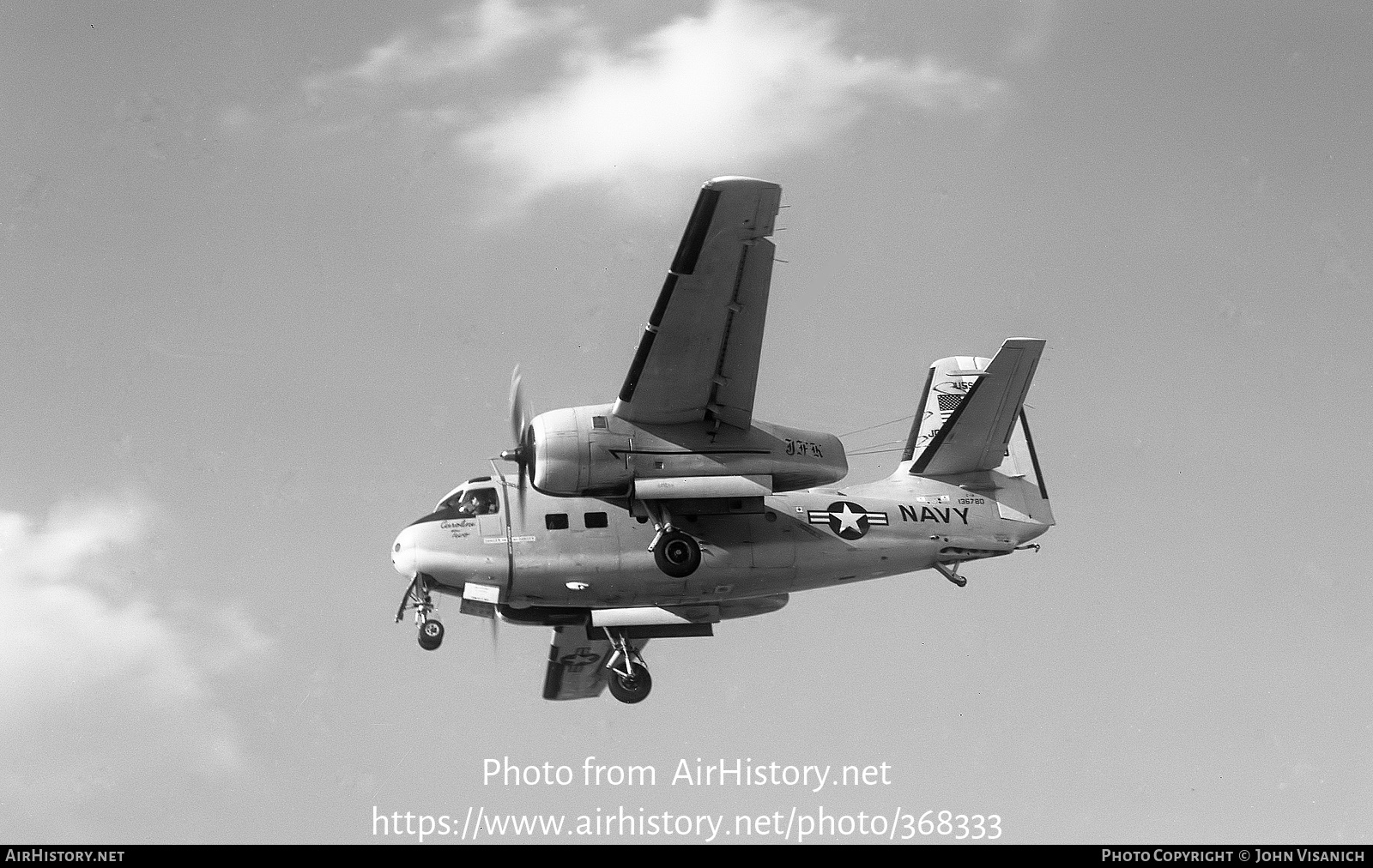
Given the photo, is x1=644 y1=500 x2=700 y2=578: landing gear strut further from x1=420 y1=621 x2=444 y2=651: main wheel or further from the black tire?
x1=420 y1=621 x2=444 y2=651: main wheel

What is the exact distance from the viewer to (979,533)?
35031 mm

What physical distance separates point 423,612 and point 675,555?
214 inches

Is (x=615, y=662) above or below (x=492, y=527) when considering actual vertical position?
below

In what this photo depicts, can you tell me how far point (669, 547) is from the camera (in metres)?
31.3

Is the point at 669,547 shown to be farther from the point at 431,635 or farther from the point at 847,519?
the point at 431,635

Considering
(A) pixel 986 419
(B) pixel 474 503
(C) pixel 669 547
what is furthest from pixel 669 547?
(A) pixel 986 419

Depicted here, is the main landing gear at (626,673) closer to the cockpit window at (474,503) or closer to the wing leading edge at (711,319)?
the cockpit window at (474,503)

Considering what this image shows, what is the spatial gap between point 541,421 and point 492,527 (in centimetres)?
373

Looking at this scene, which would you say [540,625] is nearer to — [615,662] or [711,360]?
[615,662]

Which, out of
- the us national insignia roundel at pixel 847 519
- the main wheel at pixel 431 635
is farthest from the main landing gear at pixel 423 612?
the us national insignia roundel at pixel 847 519

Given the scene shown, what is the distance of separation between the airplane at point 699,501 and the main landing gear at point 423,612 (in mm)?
38

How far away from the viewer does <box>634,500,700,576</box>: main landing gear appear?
3125 cm

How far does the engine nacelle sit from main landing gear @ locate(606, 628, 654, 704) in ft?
15.0
